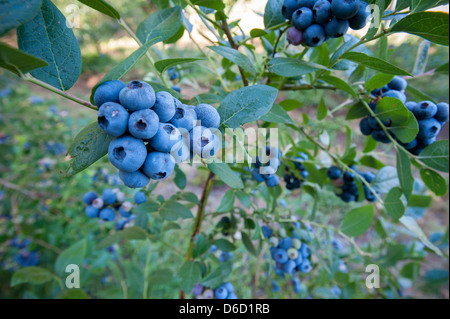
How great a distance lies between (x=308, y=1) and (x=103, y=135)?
533 millimetres

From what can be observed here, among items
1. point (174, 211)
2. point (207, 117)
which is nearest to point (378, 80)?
point (207, 117)

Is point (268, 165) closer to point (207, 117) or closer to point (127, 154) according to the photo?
point (207, 117)

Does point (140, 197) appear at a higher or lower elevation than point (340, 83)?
lower

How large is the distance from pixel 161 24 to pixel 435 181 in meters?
0.99

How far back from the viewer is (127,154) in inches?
14.6

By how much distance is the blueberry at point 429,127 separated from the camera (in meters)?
0.73

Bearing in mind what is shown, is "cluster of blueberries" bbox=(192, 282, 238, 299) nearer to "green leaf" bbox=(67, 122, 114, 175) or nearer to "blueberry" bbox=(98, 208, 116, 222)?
"blueberry" bbox=(98, 208, 116, 222)

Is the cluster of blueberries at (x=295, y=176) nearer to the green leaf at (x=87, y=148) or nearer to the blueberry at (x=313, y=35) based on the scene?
the blueberry at (x=313, y=35)

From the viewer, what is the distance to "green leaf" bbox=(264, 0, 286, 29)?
2.12ft

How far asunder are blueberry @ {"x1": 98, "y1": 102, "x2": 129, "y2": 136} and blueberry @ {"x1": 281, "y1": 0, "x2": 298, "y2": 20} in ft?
1.55

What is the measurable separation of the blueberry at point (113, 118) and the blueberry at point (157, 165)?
0.06 m

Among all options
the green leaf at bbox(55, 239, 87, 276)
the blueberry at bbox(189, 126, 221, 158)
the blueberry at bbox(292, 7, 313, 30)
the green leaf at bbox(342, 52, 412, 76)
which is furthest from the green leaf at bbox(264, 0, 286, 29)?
the green leaf at bbox(55, 239, 87, 276)

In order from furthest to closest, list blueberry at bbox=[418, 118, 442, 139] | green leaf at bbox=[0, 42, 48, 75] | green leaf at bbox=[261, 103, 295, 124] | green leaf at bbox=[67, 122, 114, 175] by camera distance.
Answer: blueberry at bbox=[418, 118, 442, 139] → green leaf at bbox=[261, 103, 295, 124] → green leaf at bbox=[67, 122, 114, 175] → green leaf at bbox=[0, 42, 48, 75]

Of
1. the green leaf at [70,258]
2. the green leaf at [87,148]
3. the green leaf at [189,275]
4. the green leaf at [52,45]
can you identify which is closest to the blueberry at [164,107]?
the green leaf at [87,148]
